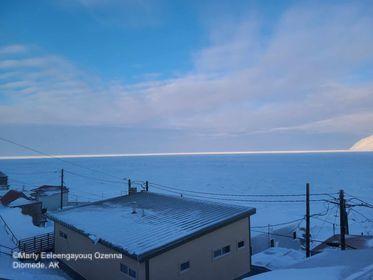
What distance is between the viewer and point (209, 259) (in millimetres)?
15711

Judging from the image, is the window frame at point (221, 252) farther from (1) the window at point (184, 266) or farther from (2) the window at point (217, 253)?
(1) the window at point (184, 266)

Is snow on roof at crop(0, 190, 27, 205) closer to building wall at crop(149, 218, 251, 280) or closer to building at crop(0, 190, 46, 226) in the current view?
building at crop(0, 190, 46, 226)

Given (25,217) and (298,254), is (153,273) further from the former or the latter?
(25,217)

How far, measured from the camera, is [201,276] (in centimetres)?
1524

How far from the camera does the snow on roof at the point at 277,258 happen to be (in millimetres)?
20125

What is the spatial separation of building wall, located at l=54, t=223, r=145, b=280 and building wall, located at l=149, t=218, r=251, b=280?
1167 mm

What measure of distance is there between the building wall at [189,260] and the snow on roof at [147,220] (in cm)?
57

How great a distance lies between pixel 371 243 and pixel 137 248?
20.8 metres

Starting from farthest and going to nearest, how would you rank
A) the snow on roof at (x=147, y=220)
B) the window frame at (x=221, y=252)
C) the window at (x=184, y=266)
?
1. the window frame at (x=221, y=252)
2. the window at (x=184, y=266)
3. the snow on roof at (x=147, y=220)

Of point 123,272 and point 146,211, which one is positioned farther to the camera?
point 146,211

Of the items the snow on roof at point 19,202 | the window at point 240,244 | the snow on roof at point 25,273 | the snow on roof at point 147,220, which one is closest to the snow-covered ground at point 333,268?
the snow on roof at point 147,220

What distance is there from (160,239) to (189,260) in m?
1.99

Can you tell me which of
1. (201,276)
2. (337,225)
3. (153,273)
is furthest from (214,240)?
(337,225)

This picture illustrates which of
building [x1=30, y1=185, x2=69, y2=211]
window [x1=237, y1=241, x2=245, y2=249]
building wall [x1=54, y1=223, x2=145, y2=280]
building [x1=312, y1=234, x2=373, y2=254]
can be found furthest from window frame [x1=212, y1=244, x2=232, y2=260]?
building [x1=30, y1=185, x2=69, y2=211]
